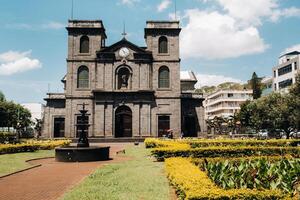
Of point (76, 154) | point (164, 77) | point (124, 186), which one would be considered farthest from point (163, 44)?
point (124, 186)

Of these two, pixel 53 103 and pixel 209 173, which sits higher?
pixel 53 103

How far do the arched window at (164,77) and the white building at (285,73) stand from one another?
23883 mm

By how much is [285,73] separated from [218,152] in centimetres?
5009

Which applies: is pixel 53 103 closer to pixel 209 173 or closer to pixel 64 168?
pixel 64 168

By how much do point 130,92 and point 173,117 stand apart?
6.87 meters

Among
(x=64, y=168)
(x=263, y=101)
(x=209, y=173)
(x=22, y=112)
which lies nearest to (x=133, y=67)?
(x=263, y=101)

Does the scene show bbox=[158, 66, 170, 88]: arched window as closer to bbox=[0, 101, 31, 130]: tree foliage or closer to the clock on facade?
the clock on facade

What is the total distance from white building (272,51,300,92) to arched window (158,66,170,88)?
940 inches

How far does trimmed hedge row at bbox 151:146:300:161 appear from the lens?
62.5 feet

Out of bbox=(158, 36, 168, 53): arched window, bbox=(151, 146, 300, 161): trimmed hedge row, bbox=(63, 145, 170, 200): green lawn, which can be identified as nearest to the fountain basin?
bbox=(151, 146, 300, 161): trimmed hedge row

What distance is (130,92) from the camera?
4722 centimetres

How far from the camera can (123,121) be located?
47.8m

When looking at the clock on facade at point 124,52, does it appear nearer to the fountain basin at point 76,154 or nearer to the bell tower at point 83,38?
the bell tower at point 83,38

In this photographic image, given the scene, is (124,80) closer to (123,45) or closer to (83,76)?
(123,45)
